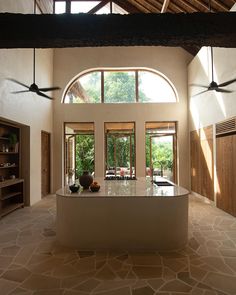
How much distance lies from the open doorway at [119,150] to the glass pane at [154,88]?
1.18 m

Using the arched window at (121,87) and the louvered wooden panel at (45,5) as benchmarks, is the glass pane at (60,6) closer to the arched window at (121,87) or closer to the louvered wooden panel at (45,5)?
the louvered wooden panel at (45,5)

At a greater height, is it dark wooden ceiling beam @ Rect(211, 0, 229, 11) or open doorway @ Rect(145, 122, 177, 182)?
dark wooden ceiling beam @ Rect(211, 0, 229, 11)

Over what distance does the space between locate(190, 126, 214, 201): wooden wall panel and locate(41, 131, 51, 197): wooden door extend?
5.07m

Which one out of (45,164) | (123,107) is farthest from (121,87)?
(45,164)

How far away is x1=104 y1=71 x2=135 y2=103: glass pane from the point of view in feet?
28.1

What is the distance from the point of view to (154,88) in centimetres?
867

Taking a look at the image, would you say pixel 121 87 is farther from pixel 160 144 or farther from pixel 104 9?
pixel 104 9

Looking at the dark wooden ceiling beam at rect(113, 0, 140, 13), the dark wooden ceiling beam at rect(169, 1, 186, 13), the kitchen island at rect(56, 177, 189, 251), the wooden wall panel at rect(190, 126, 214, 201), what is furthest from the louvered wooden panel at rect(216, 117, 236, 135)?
the dark wooden ceiling beam at rect(113, 0, 140, 13)

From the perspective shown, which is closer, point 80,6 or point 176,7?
point 176,7

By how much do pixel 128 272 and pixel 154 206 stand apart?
3.06 feet

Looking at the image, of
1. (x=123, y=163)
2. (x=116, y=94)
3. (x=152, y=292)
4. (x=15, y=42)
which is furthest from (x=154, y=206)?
(x=116, y=94)

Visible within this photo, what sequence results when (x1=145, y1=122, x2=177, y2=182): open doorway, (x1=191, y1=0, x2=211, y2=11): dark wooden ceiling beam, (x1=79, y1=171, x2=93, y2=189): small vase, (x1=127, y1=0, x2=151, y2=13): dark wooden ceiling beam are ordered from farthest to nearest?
(x1=145, y1=122, x2=177, y2=182): open doorway
(x1=127, y1=0, x2=151, y2=13): dark wooden ceiling beam
(x1=191, y1=0, x2=211, y2=11): dark wooden ceiling beam
(x1=79, y1=171, x2=93, y2=189): small vase

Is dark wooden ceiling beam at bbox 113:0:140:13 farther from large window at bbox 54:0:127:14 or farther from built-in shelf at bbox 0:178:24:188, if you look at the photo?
built-in shelf at bbox 0:178:24:188

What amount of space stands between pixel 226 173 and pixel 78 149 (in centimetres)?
536
